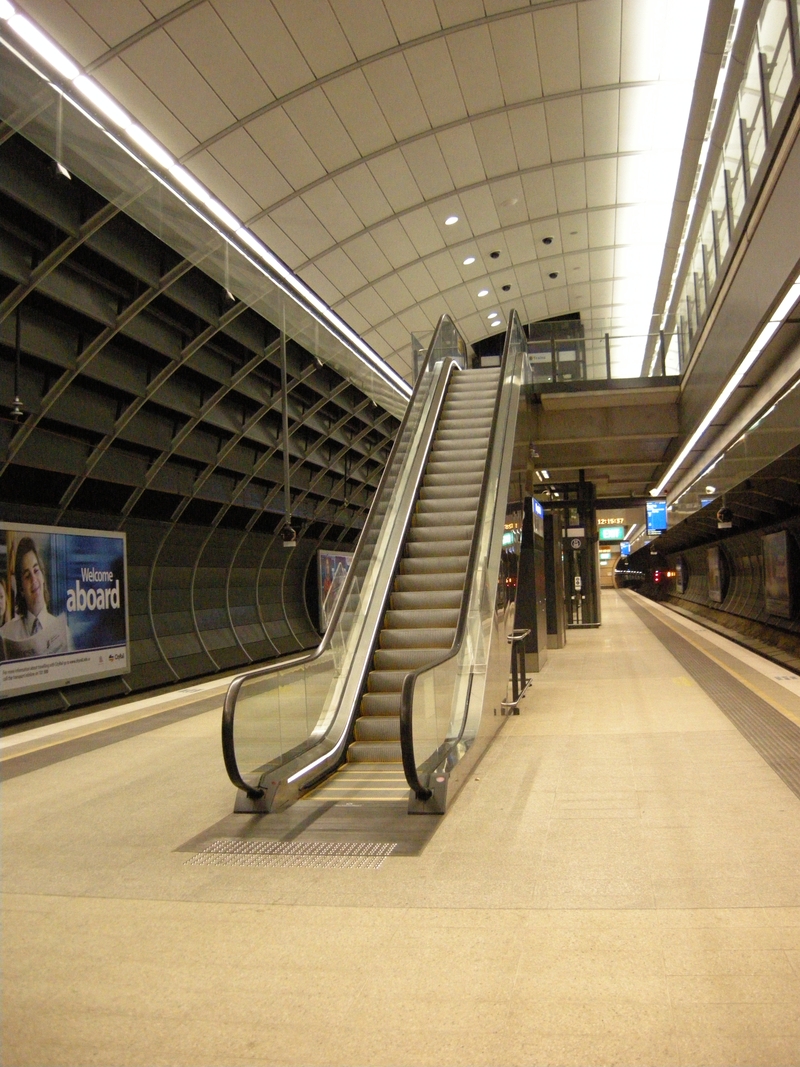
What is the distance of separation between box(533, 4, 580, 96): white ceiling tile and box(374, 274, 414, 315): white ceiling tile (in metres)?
5.89

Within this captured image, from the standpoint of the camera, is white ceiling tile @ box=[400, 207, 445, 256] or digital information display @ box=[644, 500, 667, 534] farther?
digital information display @ box=[644, 500, 667, 534]

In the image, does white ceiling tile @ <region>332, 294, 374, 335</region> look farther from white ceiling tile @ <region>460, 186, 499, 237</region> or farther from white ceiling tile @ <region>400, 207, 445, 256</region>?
white ceiling tile @ <region>460, 186, 499, 237</region>

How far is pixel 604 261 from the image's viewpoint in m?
24.8

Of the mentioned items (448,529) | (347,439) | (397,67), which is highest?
(397,67)

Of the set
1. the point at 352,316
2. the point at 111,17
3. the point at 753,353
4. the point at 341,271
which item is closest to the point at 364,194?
the point at 341,271

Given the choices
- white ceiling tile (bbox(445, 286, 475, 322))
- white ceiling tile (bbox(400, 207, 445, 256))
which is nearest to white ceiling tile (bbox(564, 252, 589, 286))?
white ceiling tile (bbox(445, 286, 475, 322))

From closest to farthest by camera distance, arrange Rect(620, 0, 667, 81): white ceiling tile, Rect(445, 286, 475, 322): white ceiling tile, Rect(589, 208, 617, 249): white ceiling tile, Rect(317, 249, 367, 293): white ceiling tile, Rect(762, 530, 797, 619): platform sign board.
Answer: Rect(620, 0, 667, 81): white ceiling tile
Rect(762, 530, 797, 619): platform sign board
Rect(317, 249, 367, 293): white ceiling tile
Rect(589, 208, 617, 249): white ceiling tile
Rect(445, 286, 475, 322): white ceiling tile

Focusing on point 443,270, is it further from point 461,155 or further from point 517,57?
point 517,57

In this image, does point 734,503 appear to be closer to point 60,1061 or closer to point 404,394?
point 404,394

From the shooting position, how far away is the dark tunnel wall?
1282cm

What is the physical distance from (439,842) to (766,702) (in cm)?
576

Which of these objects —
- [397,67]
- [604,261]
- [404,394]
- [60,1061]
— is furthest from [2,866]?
[604,261]

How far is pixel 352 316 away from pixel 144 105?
899 centimetres

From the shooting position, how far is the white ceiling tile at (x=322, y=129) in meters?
13.5
